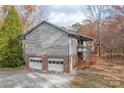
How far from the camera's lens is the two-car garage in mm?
16644

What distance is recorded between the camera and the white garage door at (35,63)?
17.1m

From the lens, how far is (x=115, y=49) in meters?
15.2

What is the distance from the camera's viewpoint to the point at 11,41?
56.4ft

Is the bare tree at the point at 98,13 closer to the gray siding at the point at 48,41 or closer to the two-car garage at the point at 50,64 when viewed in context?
the gray siding at the point at 48,41

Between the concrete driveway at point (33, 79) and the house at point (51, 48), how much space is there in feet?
2.54

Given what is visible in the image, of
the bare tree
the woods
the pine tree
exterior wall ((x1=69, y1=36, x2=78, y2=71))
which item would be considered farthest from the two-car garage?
the bare tree

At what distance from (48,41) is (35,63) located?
172 cm

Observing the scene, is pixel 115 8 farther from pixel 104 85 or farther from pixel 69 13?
pixel 104 85

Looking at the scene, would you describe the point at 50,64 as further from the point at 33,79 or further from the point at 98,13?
the point at 98,13

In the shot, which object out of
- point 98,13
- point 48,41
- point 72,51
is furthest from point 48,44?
point 98,13

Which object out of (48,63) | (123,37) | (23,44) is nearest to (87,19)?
(123,37)

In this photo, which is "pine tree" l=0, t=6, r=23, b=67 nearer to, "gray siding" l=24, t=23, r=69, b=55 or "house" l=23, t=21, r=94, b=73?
"house" l=23, t=21, r=94, b=73
